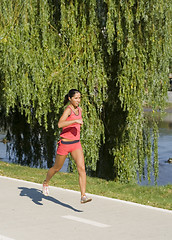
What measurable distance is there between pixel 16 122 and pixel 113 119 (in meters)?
4.36

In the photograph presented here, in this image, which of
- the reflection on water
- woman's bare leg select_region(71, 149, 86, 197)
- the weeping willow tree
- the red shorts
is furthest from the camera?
the reflection on water

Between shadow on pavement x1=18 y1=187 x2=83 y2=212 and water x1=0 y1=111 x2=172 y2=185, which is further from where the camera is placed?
water x1=0 y1=111 x2=172 y2=185

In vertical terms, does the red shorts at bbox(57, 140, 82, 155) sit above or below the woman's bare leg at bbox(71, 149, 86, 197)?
above

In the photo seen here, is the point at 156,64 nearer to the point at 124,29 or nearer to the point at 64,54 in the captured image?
the point at 124,29

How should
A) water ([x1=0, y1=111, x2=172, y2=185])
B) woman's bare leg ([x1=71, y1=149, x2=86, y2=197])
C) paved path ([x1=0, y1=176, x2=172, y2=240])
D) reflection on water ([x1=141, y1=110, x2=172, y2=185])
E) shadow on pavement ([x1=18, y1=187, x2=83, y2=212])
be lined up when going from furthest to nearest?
water ([x1=0, y1=111, x2=172, y2=185]) → reflection on water ([x1=141, y1=110, x2=172, y2=185]) → shadow on pavement ([x1=18, y1=187, x2=83, y2=212]) → woman's bare leg ([x1=71, y1=149, x2=86, y2=197]) → paved path ([x1=0, y1=176, x2=172, y2=240])

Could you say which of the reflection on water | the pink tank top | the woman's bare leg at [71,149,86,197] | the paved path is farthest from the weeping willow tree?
the woman's bare leg at [71,149,86,197]

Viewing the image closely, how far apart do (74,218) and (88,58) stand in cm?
→ 775

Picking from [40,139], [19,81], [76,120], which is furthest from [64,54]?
[76,120]

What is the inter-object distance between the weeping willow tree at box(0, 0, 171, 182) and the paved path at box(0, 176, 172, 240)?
500cm

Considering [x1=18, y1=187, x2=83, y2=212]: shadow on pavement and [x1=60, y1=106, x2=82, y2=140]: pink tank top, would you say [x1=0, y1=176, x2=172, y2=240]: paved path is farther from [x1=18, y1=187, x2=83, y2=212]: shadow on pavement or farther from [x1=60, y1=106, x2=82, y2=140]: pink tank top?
[x1=60, y1=106, x2=82, y2=140]: pink tank top

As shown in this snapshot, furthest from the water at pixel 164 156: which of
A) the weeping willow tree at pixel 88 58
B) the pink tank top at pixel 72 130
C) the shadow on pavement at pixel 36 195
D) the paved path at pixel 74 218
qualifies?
the pink tank top at pixel 72 130

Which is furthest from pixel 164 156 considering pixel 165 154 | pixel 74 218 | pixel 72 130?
pixel 74 218

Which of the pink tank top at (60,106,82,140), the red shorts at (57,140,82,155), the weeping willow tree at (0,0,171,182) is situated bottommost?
the red shorts at (57,140,82,155)

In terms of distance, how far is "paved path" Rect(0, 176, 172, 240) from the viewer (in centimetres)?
606
